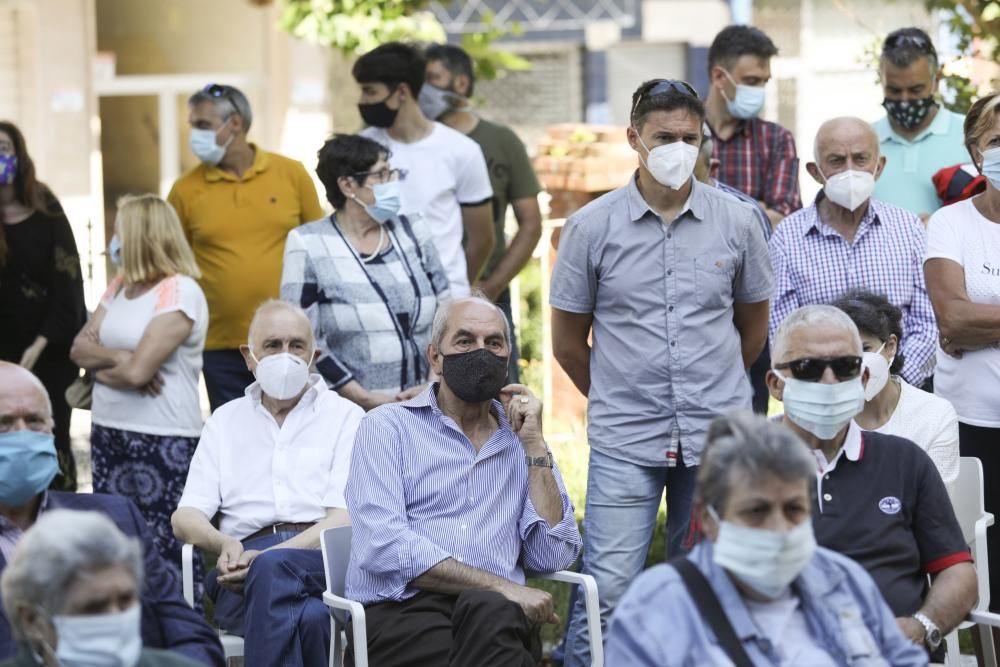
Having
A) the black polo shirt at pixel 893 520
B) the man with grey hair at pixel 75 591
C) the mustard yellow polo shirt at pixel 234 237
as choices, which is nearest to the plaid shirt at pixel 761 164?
the mustard yellow polo shirt at pixel 234 237

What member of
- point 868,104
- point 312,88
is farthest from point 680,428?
point 868,104

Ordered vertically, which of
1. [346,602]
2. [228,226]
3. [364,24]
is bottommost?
[346,602]

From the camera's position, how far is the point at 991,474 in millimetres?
6066

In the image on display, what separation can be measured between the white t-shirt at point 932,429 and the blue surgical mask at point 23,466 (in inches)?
100

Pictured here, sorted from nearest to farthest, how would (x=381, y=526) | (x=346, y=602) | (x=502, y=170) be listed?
(x=346, y=602), (x=381, y=526), (x=502, y=170)

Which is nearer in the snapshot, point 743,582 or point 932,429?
point 743,582

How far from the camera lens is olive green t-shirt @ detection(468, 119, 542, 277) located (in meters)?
7.91

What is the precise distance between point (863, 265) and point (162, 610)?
3019 millimetres

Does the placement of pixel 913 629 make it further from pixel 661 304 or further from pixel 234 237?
pixel 234 237

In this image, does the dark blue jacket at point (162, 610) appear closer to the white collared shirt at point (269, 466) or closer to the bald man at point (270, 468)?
the bald man at point (270, 468)

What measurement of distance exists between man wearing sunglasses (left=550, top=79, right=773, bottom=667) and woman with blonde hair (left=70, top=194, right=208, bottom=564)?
6.28 feet

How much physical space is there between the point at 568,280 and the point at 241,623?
156 cm

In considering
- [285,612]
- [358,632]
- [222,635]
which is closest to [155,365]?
[222,635]

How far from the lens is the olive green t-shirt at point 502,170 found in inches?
311
